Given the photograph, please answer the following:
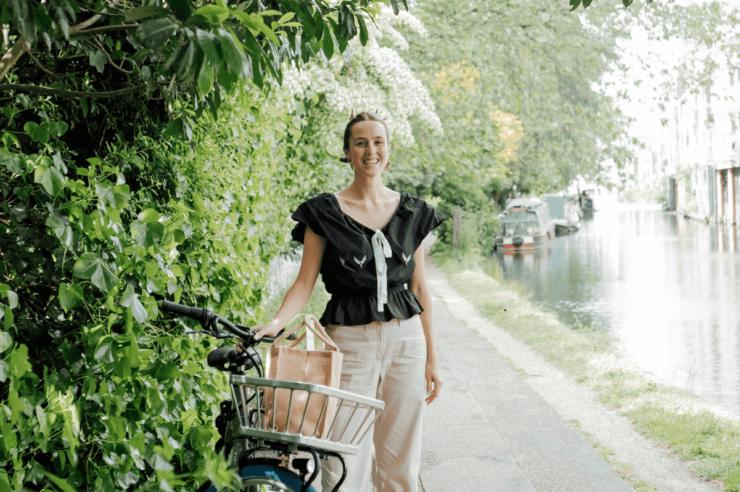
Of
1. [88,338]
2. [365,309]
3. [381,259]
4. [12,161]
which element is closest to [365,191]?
[381,259]

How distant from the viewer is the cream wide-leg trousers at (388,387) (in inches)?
140

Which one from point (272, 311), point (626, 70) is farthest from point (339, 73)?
point (626, 70)

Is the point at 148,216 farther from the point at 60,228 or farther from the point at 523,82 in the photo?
the point at 523,82

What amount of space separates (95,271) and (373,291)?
4.34 feet

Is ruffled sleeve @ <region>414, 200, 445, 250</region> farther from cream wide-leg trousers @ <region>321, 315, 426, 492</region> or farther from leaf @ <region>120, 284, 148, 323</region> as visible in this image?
leaf @ <region>120, 284, 148, 323</region>

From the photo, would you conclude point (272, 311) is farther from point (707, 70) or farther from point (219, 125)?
point (707, 70)

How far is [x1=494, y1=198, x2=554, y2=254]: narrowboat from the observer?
3481 centimetres

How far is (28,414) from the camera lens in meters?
2.29

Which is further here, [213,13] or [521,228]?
[521,228]

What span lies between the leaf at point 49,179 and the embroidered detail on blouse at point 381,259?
134 cm

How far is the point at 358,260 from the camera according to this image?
351 cm

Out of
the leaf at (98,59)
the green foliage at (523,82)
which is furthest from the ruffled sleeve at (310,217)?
the green foliage at (523,82)

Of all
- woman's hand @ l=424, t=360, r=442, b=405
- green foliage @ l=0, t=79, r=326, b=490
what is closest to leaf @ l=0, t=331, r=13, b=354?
green foliage @ l=0, t=79, r=326, b=490

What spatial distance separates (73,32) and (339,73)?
34.0 feet
